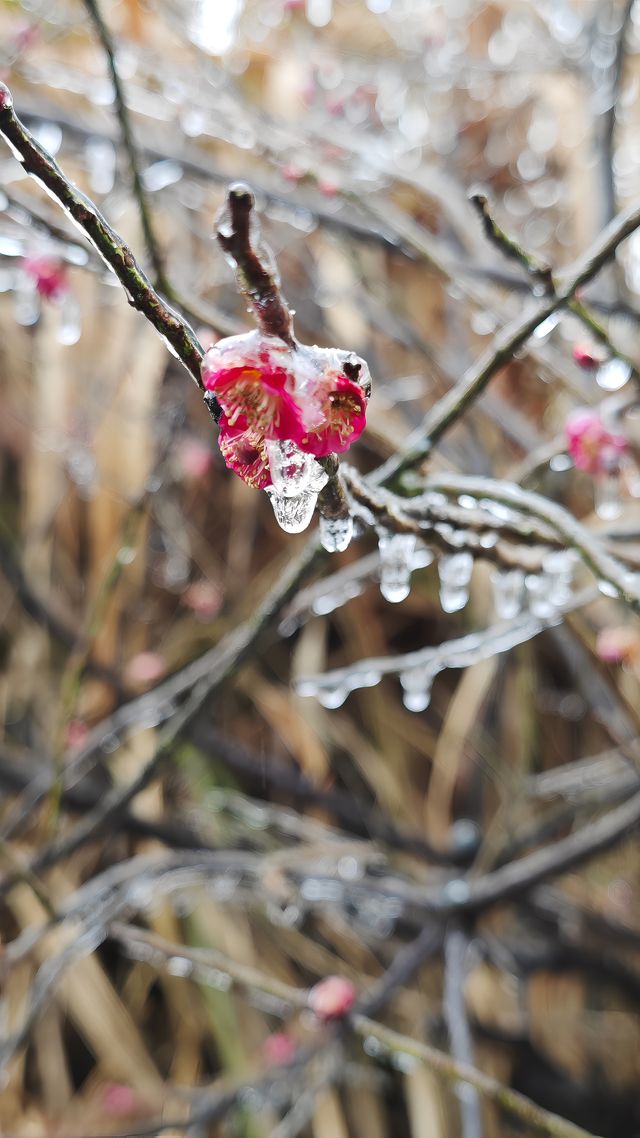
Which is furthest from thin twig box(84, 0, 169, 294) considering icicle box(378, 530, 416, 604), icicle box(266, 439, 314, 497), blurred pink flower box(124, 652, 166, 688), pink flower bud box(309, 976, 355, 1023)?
blurred pink flower box(124, 652, 166, 688)

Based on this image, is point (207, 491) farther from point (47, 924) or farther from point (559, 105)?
point (47, 924)

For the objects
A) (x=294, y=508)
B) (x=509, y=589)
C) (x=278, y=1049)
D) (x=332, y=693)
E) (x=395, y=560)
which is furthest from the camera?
(x=278, y=1049)

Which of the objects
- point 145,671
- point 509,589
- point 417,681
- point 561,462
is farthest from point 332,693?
point 145,671

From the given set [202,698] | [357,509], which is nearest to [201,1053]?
[202,698]

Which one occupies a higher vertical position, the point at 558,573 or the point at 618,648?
the point at 558,573

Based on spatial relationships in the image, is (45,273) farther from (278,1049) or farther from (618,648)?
(278,1049)

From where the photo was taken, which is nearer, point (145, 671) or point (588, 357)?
point (588, 357)

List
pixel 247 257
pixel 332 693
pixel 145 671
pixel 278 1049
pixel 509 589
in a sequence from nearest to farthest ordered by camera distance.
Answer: pixel 247 257 → pixel 509 589 → pixel 332 693 → pixel 278 1049 → pixel 145 671
